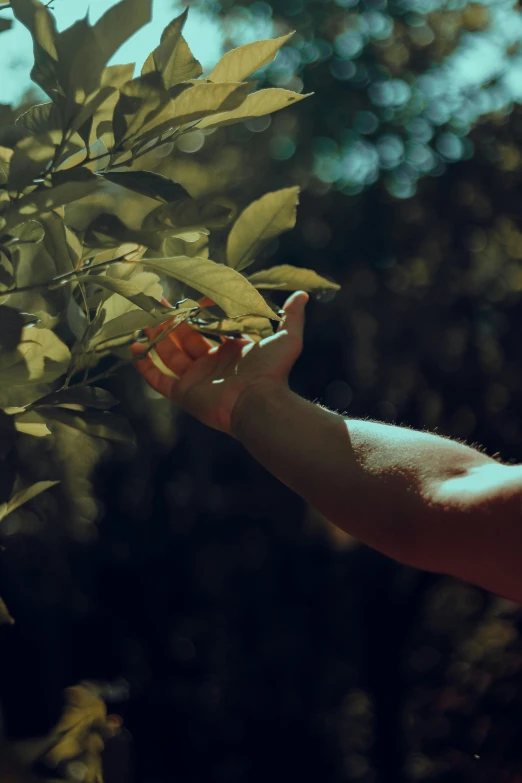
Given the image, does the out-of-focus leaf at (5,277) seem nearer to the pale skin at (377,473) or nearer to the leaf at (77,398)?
the leaf at (77,398)

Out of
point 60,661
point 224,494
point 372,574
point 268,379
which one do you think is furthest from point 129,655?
point 268,379

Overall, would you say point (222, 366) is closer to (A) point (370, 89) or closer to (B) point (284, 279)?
(B) point (284, 279)

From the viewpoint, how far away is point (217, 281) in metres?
0.70

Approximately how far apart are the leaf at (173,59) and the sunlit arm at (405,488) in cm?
52

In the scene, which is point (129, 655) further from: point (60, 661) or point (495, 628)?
point (495, 628)

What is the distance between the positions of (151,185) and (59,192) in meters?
0.07

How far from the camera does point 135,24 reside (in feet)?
1.82

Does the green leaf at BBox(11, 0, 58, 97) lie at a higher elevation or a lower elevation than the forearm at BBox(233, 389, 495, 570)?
higher

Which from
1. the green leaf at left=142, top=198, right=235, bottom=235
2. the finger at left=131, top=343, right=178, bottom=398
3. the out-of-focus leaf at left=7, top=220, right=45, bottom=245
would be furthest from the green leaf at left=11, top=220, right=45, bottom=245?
the finger at left=131, top=343, right=178, bottom=398

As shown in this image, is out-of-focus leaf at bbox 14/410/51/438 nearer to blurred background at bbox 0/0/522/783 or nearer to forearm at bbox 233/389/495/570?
forearm at bbox 233/389/495/570

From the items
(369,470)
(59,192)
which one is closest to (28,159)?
(59,192)

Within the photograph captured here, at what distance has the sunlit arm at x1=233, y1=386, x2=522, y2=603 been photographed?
867 mm

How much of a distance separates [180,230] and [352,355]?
5.12m

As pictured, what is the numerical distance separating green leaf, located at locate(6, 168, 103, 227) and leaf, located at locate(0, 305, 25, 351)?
0.21 ft
